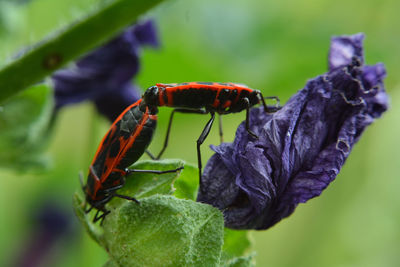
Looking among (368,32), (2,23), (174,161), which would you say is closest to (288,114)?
(174,161)

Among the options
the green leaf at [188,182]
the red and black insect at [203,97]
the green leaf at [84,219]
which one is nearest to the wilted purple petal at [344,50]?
the red and black insect at [203,97]

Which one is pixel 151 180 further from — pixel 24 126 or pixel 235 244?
pixel 24 126

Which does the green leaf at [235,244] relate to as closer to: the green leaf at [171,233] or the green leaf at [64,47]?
the green leaf at [171,233]

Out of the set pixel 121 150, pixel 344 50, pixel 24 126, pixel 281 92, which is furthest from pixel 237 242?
pixel 281 92

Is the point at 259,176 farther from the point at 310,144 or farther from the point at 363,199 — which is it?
the point at 363,199

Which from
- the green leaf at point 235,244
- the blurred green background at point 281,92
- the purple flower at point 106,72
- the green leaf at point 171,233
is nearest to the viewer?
the green leaf at point 171,233

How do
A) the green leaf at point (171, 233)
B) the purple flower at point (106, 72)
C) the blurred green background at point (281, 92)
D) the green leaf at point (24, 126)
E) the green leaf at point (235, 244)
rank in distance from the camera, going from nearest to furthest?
the green leaf at point (171, 233), the green leaf at point (235, 244), the green leaf at point (24, 126), the purple flower at point (106, 72), the blurred green background at point (281, 92)
